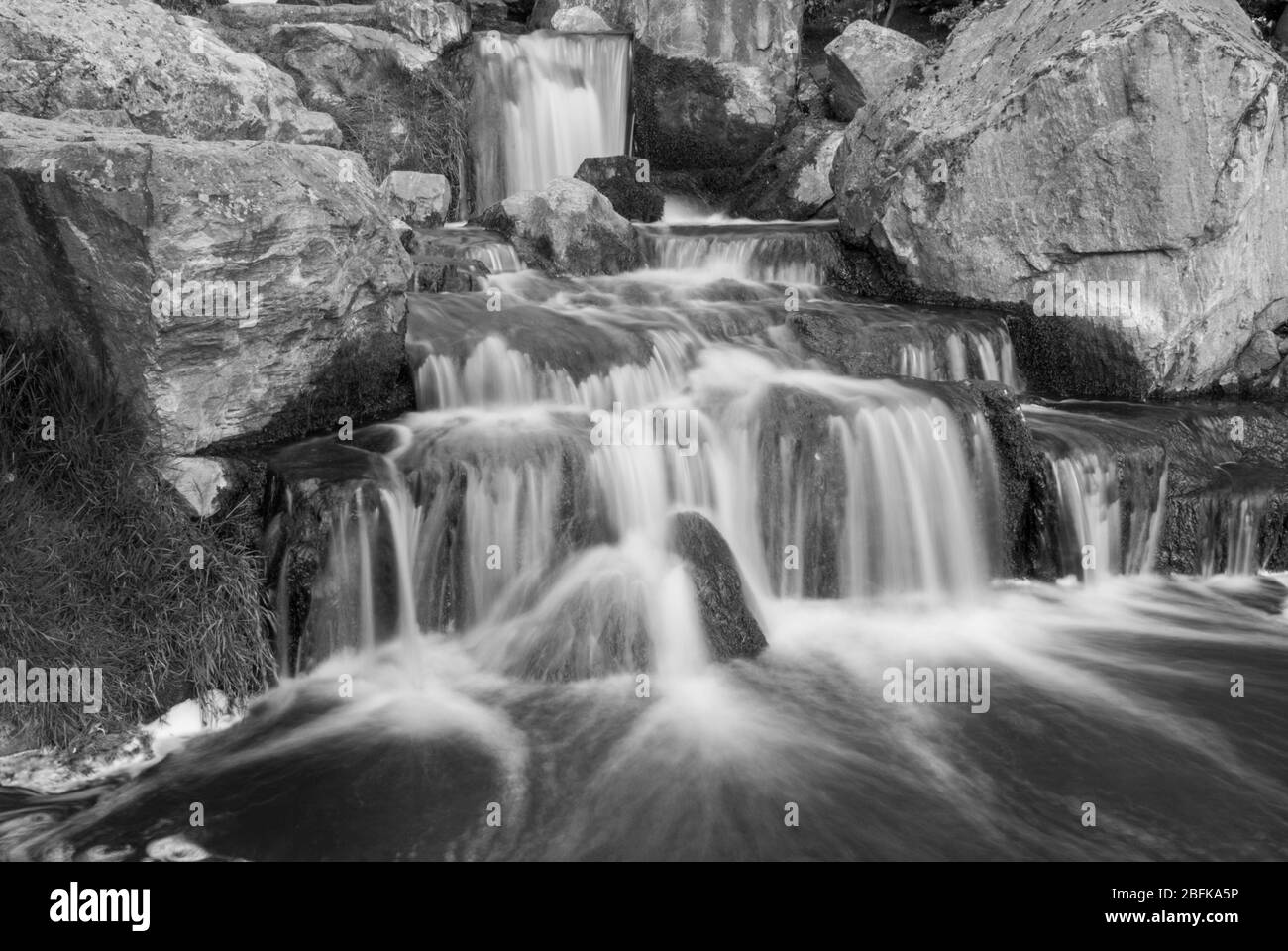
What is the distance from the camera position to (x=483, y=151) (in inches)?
533

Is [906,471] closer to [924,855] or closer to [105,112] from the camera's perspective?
[924,855]

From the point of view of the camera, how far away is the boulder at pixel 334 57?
1276 centimetres

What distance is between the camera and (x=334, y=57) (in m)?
12.9

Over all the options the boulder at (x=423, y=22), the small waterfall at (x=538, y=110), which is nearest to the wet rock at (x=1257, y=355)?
the small waterfall at (x=538, y=110)

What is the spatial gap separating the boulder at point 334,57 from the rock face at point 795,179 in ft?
14.4

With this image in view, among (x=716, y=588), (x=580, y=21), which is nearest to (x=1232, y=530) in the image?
(x=716, y=588)

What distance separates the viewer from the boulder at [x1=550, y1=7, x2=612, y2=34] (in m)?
15.1

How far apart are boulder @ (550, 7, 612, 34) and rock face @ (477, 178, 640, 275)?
17.5 feet

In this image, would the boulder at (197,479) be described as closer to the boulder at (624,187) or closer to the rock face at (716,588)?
the rock face at (716,588)
